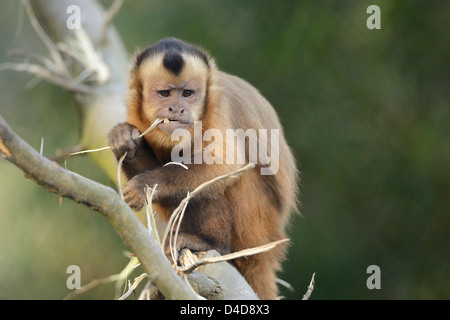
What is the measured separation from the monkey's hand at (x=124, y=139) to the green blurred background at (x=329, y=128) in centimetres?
383

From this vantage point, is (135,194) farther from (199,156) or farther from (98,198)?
(98,198)

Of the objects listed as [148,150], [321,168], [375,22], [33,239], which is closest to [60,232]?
[33,239]

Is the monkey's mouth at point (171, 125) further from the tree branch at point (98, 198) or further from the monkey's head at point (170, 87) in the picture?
the tree branch at point (98, 198)

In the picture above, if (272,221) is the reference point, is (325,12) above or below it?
above

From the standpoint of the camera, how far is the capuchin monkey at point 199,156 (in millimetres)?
3475

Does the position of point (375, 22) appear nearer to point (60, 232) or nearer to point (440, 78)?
point (440, 78)

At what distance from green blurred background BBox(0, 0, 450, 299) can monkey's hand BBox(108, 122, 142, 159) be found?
383 cm

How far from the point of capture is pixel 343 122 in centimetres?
739

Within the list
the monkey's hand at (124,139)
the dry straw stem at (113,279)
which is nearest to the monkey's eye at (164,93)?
the monkey's hand at (124,139)

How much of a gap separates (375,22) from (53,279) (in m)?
5.71

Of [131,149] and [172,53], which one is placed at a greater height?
[172,53]

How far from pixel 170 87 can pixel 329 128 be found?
13.9 ft

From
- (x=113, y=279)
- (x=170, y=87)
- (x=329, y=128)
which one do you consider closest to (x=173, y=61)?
(x=170, y=87)

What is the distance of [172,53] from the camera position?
357 cm
